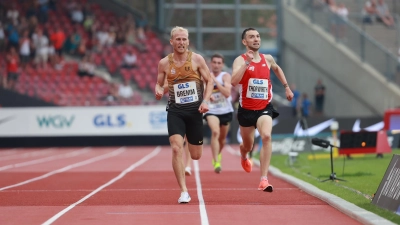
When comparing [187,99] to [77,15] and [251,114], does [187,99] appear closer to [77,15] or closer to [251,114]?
[251,114]

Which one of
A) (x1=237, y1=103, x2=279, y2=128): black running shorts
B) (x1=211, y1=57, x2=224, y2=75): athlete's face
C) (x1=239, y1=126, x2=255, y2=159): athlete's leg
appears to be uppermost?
(x1=211, y1=57, x2=224, y2=75): athlete's face

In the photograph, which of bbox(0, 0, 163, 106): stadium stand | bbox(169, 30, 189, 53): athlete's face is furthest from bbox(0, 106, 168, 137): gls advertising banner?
bbox(169, 30, 189, 53): athlete's face

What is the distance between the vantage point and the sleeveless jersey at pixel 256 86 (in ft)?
42.6

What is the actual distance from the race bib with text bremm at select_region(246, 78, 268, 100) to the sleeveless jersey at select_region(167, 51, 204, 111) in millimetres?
1203

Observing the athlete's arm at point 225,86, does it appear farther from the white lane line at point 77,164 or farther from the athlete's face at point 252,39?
the white lane line at point 77,164

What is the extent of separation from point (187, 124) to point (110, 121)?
22906 millimetres

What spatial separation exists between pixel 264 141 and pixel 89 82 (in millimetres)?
23101

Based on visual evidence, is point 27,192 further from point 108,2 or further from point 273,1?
point 273,1

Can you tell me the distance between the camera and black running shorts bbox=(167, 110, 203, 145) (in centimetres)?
1193

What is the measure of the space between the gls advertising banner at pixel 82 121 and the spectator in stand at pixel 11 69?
42.7 inches

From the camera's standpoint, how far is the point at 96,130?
1378 inches

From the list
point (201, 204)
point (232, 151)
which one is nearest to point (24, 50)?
point (232, 151)

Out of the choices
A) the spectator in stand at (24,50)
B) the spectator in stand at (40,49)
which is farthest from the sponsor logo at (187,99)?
the spectator in stand at (40,49)

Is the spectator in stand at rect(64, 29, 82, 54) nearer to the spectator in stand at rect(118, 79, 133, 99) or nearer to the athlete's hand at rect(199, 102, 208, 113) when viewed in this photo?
the spectator in stand at rect(118, 79, 133, 99)
